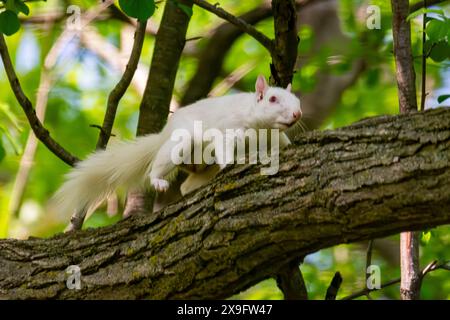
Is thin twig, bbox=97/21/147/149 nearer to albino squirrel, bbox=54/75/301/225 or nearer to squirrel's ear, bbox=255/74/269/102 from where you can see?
albino squirrel, bbox=54/75/301/225

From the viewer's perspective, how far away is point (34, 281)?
12.5 feet

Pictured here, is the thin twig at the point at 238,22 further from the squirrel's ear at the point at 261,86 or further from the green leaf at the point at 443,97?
the green leaf at the point at 443,97

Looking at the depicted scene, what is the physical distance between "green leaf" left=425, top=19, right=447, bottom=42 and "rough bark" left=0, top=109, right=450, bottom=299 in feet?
2.51

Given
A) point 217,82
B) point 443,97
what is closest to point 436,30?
point 443,97

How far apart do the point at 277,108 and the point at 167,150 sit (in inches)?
25.8

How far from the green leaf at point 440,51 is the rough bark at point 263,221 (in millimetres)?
1165

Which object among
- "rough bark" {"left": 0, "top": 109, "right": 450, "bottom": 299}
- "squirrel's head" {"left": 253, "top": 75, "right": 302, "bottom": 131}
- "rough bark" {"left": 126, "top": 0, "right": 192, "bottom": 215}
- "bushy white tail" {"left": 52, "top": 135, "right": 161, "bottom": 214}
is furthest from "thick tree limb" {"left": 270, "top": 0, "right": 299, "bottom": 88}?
"rough bark" {"left": 126, "top": 0, "right": 192, "bottom": 215}

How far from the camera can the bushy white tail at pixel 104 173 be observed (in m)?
4.71

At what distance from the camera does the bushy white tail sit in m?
4.71

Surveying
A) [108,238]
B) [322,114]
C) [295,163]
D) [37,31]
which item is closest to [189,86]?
[322,114]

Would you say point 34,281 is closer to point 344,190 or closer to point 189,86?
point 344,190

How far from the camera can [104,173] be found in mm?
4797

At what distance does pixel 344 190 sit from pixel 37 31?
18.0 ft

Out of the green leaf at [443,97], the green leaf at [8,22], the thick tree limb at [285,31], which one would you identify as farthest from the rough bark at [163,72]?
the green leaf at [443,97]
